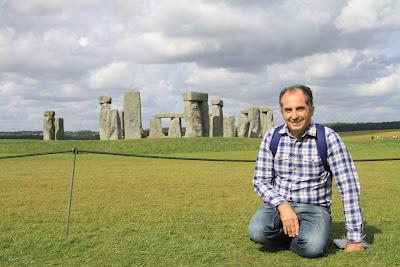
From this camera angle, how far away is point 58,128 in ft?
112

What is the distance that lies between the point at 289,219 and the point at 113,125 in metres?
26.9

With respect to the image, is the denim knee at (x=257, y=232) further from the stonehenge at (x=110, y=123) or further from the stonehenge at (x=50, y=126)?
the stonehenge at (x=50, y=126)

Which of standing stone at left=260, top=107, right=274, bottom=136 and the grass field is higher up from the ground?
standing stone at left=260, top=107, right=274, bottom=136

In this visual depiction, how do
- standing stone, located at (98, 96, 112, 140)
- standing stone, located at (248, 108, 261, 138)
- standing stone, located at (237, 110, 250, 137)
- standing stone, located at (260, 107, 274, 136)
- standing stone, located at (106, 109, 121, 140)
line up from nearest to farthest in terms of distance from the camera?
standing stone, located at (106, 109, 121, 140), standing stone, located at (98, 96, 112, 140), standing stone, located at (248, 108, 261, 138), standing stone, located at (237, 110, 250, 137), standing stone, located at (260, 107, 274, 136)

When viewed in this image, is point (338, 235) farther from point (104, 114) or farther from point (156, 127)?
point (156, 127)

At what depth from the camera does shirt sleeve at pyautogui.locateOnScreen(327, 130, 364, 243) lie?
15.6 ft

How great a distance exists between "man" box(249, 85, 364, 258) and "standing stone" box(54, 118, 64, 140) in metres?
30.5

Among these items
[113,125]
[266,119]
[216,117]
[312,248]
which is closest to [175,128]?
[216,117]

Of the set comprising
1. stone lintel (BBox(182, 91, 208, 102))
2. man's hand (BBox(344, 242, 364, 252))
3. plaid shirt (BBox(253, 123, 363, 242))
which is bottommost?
man's hand (BBox(344, 242, 364, 252))

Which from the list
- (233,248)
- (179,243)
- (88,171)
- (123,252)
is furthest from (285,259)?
(88,171)

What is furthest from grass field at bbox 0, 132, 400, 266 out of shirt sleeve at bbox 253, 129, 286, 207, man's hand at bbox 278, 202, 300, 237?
shirt sleeve at bbox 253, 129, 286, 207

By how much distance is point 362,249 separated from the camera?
4820 mm

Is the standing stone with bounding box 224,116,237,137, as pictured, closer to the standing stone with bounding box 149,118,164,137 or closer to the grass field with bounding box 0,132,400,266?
the standing stone with bounding box 149,118,164,137

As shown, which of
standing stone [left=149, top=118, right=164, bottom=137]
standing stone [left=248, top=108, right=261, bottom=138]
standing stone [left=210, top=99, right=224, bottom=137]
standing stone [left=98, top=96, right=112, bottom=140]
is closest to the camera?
standing stone [left=98, top=96, right=112, bottom=140]
